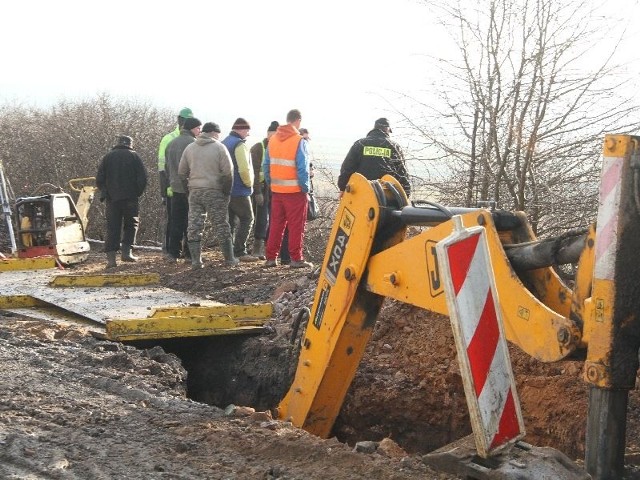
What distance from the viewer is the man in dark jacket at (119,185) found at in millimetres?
13961

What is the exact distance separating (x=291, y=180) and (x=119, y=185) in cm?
328

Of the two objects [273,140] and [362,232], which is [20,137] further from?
[362,232]

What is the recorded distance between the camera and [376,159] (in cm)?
1120

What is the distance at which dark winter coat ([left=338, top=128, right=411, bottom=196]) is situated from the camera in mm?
10953

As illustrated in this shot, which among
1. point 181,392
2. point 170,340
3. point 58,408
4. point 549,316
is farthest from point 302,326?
point 549,316

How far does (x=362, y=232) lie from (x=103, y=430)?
5.88 feet

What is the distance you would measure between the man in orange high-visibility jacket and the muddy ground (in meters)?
2.01

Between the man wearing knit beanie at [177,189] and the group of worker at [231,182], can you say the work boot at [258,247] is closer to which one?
the group of worker at [231,182]

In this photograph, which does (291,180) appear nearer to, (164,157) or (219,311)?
(164,157)

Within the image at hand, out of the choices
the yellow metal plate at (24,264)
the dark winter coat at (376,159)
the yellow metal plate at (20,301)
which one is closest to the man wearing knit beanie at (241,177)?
the dark winter coat at (376,159)

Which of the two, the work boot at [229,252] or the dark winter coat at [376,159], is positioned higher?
the dark winter coat at [376,159]

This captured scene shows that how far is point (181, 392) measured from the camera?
6.53 m

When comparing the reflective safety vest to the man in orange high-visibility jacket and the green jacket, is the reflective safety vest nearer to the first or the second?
the man in orange high-visibility jacket

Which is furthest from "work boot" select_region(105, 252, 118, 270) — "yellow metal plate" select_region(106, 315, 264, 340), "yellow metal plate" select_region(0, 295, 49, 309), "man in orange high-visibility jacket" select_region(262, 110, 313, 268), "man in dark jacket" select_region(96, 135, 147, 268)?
"yellow metal plate" select_region(106, 315, 264, 340)
